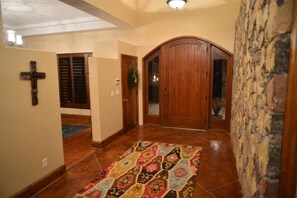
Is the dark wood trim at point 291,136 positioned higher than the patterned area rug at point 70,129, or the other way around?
the dark wood trim at point 291,136

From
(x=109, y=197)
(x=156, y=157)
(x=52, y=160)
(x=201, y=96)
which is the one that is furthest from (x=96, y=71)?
(x=201, y=96)

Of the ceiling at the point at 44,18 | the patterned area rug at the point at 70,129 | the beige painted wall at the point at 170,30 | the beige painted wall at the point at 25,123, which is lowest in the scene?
the patterned area rug at the point at 70,129

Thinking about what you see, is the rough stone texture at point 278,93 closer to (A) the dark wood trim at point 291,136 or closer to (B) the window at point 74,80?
(A) the dark wood trim at point 291,136

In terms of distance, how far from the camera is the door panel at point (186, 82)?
16.1 feet

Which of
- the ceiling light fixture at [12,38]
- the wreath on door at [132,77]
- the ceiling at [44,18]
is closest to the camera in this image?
the ceiling at [44,18]

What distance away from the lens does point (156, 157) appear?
3.52m

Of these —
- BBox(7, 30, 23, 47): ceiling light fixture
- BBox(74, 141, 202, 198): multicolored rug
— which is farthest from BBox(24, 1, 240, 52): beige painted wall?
BBox(74, 141, 202, 198): multicolored rug

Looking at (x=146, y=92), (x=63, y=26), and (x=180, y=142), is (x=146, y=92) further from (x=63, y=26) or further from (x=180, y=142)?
(x=63, y=26)

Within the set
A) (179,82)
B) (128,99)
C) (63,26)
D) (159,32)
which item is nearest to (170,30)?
(159,32)

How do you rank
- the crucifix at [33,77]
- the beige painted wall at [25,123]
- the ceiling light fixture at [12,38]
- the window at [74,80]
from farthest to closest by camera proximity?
the window at [74,80] → the ceiling light fixture at [12,38] → the crucifix at [33,77] → the beige painted wall at [25,123]

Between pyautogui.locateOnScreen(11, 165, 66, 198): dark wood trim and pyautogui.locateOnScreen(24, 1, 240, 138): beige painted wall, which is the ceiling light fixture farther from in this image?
pyautogui.locateOnScreen(11, 165, 66, 198): dark wood trim

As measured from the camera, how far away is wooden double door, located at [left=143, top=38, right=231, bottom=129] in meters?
4.90

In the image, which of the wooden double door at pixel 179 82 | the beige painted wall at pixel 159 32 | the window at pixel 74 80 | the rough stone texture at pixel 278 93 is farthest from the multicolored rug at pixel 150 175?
the window at pixel 74 80

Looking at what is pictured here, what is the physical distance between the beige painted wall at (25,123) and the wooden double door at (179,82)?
3.04 meters
